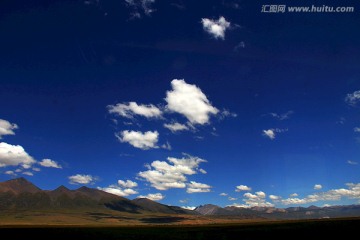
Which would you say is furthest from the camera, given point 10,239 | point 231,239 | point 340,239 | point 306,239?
point 10,239

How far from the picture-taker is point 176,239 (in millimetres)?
88750

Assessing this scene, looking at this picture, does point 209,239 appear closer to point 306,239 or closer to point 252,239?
point 252,239

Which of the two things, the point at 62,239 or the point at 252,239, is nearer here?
the point at 252,239

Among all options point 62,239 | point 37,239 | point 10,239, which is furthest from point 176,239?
point 10,239

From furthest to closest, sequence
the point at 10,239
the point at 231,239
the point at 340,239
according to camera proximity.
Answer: the point at 10,239
the point at 231,239
the point at 340,239

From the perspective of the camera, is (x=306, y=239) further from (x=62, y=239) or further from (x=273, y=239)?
(x=62, y=239)

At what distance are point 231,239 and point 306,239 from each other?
17.3 metres

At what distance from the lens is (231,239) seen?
7875 centimetres

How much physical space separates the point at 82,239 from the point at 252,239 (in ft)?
152

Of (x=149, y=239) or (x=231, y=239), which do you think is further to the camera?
(x=149, y=239)

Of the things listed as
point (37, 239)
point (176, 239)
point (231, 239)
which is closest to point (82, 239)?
point (37, 239)

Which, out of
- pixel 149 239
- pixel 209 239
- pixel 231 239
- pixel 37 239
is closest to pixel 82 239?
pixel 37 239

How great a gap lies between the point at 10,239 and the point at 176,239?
1776 inches

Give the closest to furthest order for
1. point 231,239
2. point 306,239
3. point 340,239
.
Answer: point 340,239
point 306,239
point 231,239
